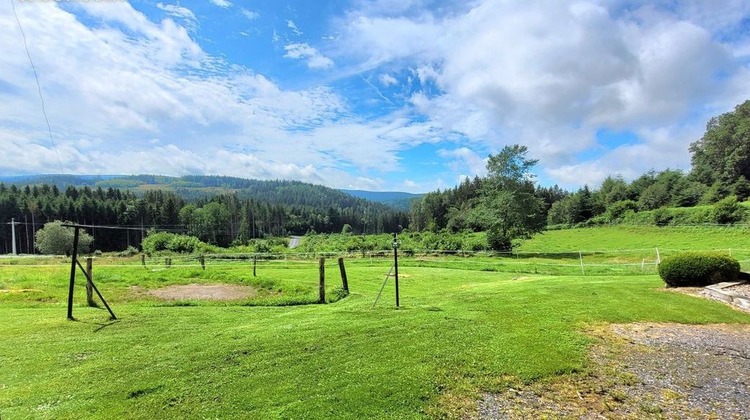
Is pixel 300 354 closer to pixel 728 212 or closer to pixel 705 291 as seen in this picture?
pixel 705 291

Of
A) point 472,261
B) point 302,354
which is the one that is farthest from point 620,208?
point 302,354

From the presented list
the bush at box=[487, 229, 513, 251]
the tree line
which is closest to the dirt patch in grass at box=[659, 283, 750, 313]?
the bush at box=[487, 229, 513, 251]

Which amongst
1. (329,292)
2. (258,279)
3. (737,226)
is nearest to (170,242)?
(258,279)

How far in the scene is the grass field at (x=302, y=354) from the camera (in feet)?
15.6

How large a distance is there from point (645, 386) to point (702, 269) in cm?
1126

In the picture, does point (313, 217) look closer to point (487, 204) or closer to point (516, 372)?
point (487, 204)

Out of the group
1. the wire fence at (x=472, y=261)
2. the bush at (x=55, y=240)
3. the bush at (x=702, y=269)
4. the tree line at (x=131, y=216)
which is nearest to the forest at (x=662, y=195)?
the wire fence at (x=472, y=261)

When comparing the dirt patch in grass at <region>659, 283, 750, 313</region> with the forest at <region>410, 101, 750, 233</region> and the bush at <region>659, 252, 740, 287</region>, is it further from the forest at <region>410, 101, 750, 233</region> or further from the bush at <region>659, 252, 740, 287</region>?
the forest at <region>410, 101, 750, 233</region>

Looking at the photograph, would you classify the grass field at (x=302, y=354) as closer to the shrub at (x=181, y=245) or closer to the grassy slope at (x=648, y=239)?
the grassy slope at (x=648, y=239)

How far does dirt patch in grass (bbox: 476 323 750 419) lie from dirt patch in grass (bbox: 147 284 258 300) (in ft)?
46.0

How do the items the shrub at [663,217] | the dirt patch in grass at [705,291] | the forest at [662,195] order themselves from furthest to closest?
the shrub at [663,217] < the forest at [662,195] < the dirt patch in grass at [705,291]

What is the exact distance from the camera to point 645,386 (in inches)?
213

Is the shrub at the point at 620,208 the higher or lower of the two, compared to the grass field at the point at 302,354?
higher

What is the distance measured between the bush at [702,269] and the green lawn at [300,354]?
215 cm
